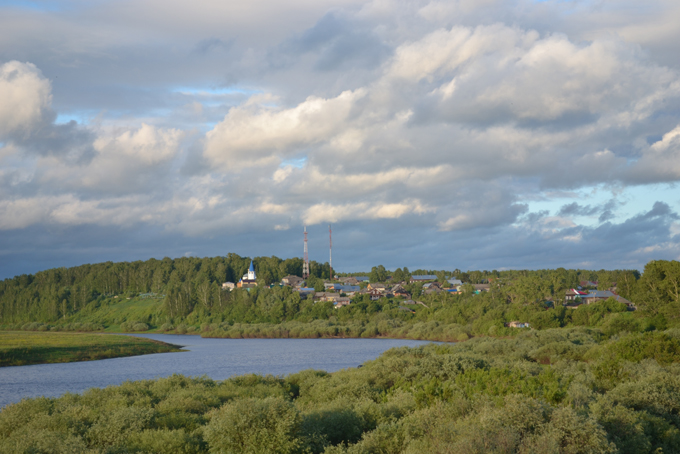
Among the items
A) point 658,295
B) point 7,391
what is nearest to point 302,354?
point 7,391

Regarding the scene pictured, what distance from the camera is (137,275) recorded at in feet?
640

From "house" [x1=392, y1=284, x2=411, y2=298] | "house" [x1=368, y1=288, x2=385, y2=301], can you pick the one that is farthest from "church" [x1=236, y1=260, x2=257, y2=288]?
"house" [x1=392, y1=284, x2=411, y2=298]

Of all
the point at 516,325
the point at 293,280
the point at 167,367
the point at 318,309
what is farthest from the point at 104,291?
the point at 516,325

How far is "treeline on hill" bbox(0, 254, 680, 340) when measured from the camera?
75.3m

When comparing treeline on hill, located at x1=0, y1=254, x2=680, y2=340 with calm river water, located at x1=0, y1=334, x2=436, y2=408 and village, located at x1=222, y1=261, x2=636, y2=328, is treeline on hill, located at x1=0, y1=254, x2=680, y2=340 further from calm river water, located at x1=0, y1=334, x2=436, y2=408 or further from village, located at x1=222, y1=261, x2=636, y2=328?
calm river water, located at x1=0, y1=334, x2=436, y2=408

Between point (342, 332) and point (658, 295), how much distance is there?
198 feet

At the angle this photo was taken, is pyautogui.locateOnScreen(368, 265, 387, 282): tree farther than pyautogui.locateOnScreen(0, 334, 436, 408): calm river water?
Yes

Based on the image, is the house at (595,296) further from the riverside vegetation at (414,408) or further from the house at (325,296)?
the house at (325,296)

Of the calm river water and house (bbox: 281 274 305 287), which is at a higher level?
house (bbox: 281 274 305 287)

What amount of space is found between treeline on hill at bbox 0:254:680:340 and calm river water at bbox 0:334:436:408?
2706 centimetres

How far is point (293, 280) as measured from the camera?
18688 centimetres

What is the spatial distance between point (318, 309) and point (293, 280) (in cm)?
5945

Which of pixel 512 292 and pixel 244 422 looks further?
pixel 512 292

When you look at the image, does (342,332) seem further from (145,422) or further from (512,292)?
(145,422)
